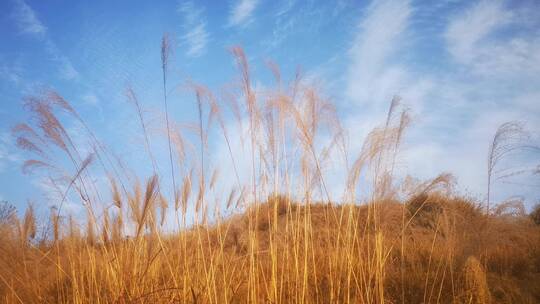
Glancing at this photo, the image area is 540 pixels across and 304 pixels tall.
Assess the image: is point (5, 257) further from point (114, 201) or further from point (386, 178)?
point (386, 178)

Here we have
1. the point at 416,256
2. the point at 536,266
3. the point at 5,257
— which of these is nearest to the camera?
the point at 5,257

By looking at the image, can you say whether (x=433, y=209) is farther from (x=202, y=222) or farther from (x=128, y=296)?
(x=128, y=296)

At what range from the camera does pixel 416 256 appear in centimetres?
577

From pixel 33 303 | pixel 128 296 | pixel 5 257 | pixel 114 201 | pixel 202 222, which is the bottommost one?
pixel 33 303

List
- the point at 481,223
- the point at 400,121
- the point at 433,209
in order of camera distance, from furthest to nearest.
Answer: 1. the point at 433,209
2. the point at 481,223
3. the point at 400,121

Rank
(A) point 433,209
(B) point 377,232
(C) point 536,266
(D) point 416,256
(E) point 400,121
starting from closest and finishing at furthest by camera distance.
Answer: (B) point 377,232
(E) point 400,121
(C) point 536,266
(D) point 416,256
(A) point 433,209

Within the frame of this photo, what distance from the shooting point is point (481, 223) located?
398 centimetres

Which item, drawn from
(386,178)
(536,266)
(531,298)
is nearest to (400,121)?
(386,178)

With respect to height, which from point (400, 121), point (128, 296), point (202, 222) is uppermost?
point (400, 121)

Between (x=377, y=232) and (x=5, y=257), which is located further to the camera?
(x=5, y=257)

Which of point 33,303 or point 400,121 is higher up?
point 400,121

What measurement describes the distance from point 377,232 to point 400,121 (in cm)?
107

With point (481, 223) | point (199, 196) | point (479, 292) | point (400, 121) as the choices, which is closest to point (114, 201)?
point (199, 196)

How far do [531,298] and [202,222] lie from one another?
3491 mm
